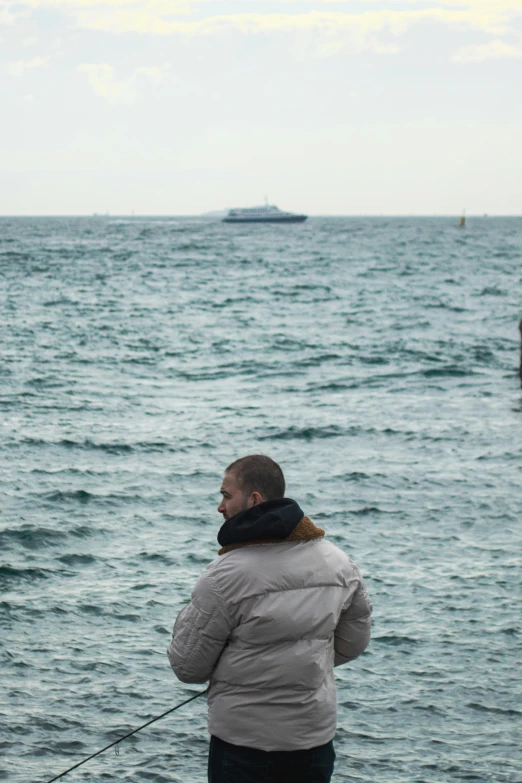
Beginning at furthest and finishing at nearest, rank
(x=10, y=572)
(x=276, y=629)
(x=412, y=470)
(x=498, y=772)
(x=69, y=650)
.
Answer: (x=412, y=470) → (x=10, y=572) → (x=69, y=650) → (x=498, y=772) → (x=276, y=629)

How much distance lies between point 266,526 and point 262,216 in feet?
587

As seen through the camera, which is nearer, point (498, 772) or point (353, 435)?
point (498, 772)

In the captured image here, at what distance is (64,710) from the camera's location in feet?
23.5

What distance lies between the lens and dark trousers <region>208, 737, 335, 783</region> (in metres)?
3.38

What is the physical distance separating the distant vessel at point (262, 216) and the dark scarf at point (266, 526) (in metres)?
173

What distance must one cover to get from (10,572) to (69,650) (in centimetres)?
209

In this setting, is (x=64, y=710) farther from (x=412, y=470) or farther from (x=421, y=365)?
(x=421, y=365)

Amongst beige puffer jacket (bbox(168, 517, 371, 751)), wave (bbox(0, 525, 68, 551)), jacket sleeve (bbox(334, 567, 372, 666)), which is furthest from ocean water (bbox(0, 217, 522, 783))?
beige puffer jacket (bbox(168, 517, 371, 751))

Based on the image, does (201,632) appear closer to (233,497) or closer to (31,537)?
(233,497)

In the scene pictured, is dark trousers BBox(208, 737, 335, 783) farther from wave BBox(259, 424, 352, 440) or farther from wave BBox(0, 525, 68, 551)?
wave BBox(259, 424, 352, 440)

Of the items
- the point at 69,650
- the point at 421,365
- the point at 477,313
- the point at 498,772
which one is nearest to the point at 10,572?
the point at 69,650

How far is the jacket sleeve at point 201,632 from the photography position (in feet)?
10.8

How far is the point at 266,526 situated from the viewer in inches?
128

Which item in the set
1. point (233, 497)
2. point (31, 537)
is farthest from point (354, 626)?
point (31, 537)
